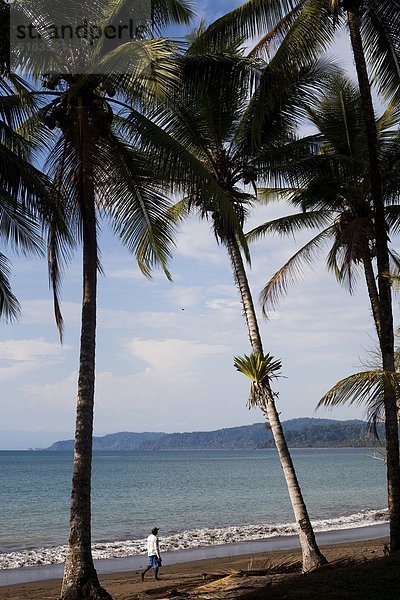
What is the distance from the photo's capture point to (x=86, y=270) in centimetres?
1199

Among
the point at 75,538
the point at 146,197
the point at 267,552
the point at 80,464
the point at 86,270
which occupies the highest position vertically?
the point at 146,197

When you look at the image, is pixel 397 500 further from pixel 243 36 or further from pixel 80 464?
pixel 243 36

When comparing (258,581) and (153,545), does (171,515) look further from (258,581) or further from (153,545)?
(258,581)

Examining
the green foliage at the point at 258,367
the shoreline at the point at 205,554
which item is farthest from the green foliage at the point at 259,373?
the shoreline at the point at 205,554

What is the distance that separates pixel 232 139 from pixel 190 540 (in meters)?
16.6

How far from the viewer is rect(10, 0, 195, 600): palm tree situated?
1094 cm

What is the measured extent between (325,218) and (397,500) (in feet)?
27.9

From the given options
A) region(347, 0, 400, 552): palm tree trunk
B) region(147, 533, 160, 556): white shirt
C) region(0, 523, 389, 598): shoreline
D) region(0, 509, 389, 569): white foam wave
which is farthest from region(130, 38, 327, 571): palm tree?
region(0, 509, 389, 569): white foam wave

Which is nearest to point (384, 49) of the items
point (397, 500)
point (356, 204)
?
point (356, 204)

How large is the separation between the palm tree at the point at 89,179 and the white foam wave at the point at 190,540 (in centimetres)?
1116

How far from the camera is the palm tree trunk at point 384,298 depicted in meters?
11.8

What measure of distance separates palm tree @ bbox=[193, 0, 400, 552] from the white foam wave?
43.4 feet

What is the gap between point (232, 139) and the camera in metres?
14.8

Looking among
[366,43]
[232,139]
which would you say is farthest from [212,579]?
[366,43]
